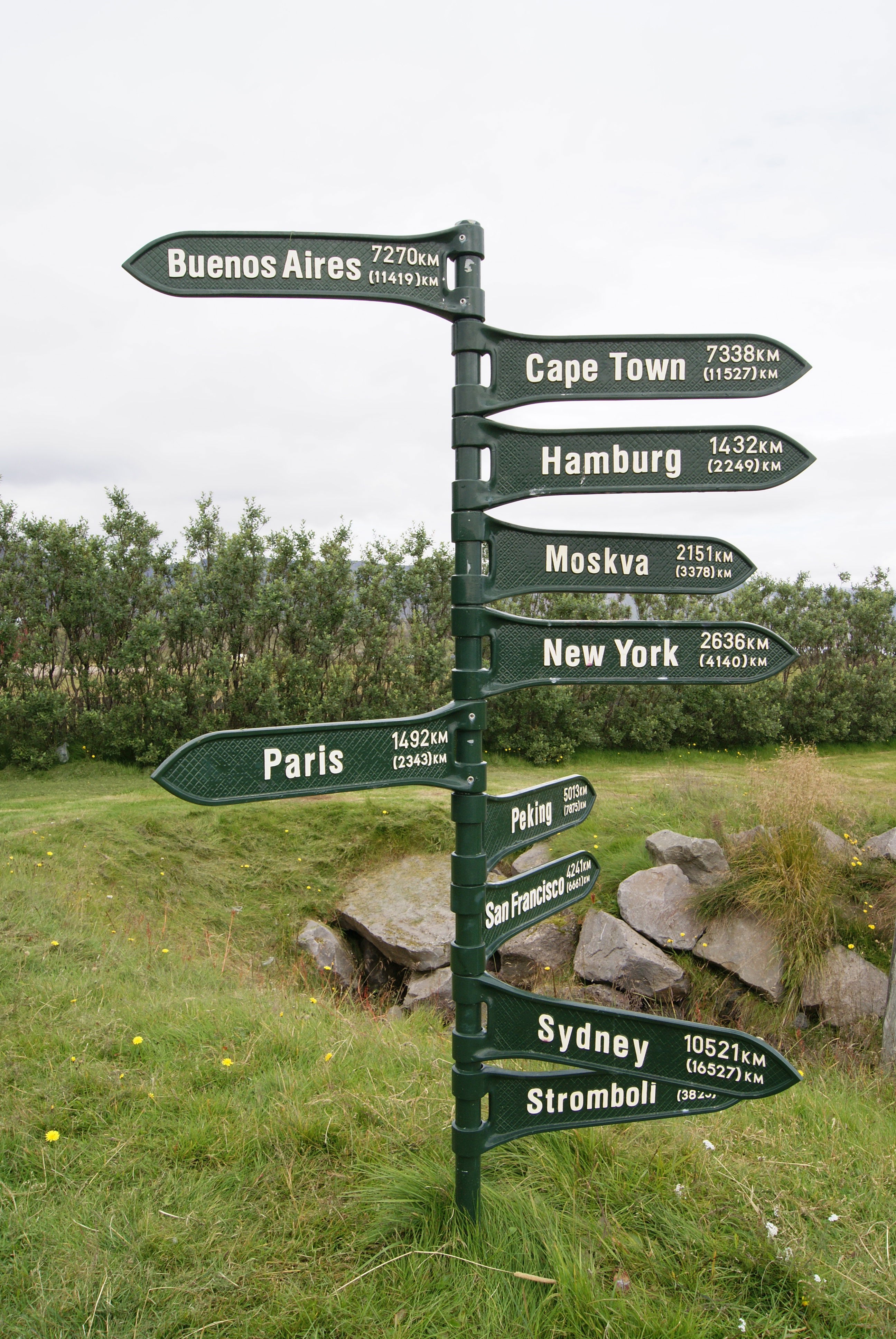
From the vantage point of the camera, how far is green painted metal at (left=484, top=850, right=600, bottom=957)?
2395mm

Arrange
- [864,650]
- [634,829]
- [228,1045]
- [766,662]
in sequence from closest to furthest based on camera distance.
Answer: [766,662]
[228,1045]
[634,829]
[864,650]

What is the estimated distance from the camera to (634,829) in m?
8.08

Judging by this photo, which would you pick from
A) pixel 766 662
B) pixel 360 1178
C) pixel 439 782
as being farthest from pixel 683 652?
pixel 360 1178

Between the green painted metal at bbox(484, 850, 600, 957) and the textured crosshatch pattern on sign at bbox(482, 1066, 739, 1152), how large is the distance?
1.23 feet

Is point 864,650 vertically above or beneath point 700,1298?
above

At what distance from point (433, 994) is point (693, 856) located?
2.51m

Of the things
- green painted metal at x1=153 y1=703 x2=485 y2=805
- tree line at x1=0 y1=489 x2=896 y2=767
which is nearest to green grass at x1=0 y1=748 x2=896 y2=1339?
green painted metal at x1=153 y1=703 x2=485 y2=805

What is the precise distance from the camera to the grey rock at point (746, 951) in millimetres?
5988

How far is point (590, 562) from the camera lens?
2447mm

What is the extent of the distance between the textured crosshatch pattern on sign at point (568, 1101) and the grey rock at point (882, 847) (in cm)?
512

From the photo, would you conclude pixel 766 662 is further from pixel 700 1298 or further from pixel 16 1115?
pixel 16 1115

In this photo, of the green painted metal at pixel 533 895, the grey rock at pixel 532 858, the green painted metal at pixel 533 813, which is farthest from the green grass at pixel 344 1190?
the grey rock at pixel 532 858

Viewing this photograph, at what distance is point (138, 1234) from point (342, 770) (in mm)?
1518

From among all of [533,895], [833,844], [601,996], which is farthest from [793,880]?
[533,895]
